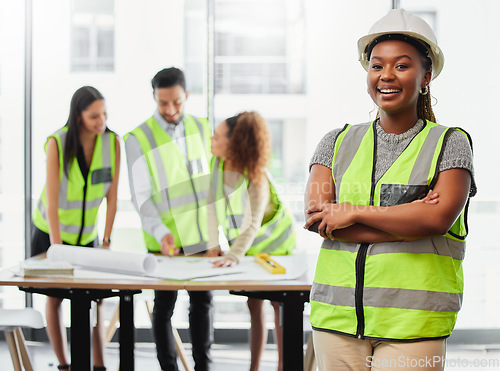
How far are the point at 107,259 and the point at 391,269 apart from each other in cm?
139

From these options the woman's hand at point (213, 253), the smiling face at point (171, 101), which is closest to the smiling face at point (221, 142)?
the smiling face at point (171, 101)

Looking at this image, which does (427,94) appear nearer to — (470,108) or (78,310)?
(78,310)

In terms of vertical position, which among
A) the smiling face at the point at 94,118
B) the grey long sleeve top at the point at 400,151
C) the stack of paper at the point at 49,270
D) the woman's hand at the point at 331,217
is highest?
the smiling face at the point at 94,118

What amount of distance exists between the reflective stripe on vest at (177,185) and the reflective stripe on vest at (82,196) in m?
0.18

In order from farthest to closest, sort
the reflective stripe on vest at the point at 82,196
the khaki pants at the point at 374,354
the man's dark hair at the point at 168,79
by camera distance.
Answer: the reflective stripe on vest at the point at 82,196, the man's dark hair at the point at 168,79, the khaki pants at the point at 374,354

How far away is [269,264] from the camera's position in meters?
2.33

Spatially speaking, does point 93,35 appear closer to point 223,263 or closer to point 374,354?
point 223,263

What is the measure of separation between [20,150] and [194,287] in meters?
2.17

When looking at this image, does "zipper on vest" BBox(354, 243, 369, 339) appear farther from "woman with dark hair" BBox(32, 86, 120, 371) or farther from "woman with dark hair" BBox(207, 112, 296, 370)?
"woman with dark hair" BBox(32, 86, 120, 371)

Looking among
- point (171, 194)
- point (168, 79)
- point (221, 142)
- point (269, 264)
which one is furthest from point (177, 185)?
point (269, 264)

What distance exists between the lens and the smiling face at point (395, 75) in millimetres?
1268

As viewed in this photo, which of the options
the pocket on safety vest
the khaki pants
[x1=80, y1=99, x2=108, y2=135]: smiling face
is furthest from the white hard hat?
[x1=80, y1=99, x2=108, y2=135]: smiling face

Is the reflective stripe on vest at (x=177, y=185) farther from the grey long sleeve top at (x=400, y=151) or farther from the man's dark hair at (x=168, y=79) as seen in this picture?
the grey long sleeve top at (x=400, y=151)

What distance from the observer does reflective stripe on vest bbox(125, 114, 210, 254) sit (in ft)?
8.83
